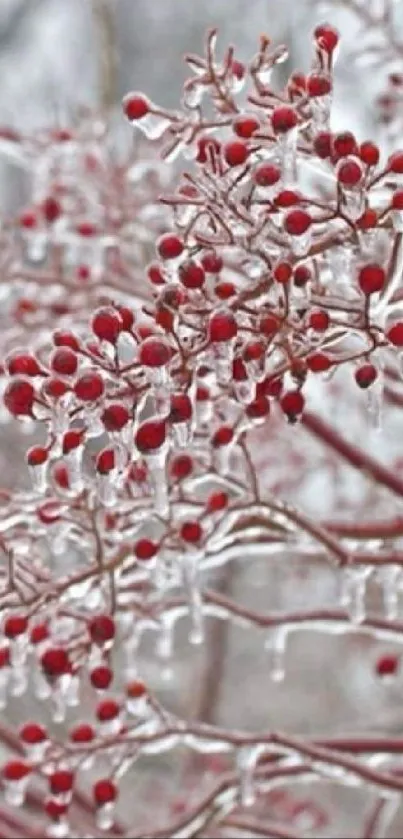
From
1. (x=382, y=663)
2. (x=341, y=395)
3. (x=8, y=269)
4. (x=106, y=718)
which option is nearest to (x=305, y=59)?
(x=341, y=395)

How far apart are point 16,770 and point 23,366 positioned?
585mm

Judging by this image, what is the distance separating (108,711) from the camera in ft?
4.63

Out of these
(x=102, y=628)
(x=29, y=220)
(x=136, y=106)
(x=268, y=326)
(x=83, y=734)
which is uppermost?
(x=29, y=220)

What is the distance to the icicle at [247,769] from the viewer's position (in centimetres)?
149

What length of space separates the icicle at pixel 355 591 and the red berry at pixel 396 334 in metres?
0.48

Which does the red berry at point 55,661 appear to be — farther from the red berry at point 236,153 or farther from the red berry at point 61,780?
the red berry at point 236,153

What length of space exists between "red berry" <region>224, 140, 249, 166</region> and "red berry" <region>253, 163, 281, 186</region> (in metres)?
0.02

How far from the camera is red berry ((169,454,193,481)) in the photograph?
4.11 ft

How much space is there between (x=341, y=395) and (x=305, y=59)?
74.9 inches

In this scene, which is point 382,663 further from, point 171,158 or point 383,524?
point 171,158

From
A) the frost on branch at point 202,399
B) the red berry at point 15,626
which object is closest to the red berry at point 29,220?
the frost on branch at point 202,399

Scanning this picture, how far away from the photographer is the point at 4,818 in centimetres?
172

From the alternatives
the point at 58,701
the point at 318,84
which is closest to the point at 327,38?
the point at 318,84

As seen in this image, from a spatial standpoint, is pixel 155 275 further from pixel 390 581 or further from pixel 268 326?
pixel 390 581
